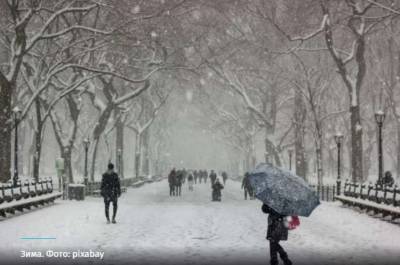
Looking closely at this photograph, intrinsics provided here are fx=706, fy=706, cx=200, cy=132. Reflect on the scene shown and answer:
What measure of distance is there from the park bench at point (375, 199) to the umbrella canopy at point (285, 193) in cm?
991

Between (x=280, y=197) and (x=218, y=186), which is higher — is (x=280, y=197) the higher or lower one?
the higher one

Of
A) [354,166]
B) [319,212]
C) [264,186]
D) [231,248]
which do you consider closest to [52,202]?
[319,212]

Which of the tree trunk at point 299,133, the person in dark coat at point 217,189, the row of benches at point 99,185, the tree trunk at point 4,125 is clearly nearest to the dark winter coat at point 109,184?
the tree trunk at point 4,125

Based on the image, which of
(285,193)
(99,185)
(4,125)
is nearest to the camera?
(285,193)

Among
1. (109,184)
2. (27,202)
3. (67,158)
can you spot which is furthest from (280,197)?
(67,158)

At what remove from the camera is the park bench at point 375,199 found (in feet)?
70.0

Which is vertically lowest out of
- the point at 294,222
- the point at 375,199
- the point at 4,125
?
the point at 375,199

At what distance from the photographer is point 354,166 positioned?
32594 millimetres

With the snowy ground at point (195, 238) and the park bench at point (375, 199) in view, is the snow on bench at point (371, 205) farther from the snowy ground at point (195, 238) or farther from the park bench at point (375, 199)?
the snowy ground at point (195, 238)

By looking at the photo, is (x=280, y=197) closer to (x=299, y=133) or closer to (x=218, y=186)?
(x=218, y=186)

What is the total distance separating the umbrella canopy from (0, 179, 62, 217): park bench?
457 inches

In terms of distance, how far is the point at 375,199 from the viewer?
2425cm

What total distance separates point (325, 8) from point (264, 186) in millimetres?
23216

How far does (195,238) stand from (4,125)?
12999 millimetres
